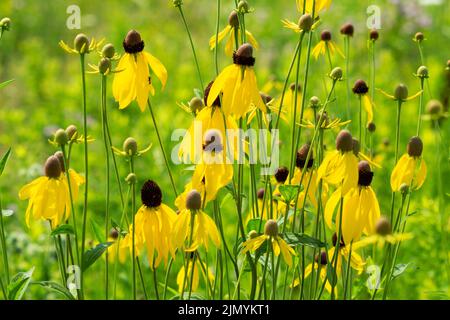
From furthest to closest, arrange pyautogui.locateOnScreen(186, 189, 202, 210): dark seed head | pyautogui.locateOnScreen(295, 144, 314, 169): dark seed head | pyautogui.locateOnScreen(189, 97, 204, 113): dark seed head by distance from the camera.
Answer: pyautogui.locateOnScreen(295, 144, 314, 169): dark seed head
pyautogui.locateOnScreen(189, 97, 204, 113): dark seed head
pyautogui.locateOnScreen(186, 189, 202, 210): dark seed head

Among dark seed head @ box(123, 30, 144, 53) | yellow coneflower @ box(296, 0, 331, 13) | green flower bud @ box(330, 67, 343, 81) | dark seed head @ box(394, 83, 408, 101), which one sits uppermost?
yellow coneflower @ box(296, 0, 331, 13)

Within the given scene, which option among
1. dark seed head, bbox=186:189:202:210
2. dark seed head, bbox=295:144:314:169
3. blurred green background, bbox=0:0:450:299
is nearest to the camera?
dark seed head, bbox=186:189:202:210

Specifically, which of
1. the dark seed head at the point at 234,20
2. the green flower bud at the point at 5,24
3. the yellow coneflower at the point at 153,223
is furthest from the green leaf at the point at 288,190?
the green flower bud at the point at 5,24

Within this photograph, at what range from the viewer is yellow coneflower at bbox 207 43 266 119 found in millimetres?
889

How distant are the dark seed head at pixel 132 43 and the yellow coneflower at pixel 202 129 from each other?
14cm

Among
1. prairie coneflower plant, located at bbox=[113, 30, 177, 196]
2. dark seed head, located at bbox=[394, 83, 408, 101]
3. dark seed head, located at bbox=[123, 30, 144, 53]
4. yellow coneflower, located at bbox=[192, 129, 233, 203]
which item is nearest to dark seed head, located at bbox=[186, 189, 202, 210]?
yellow coneflower, located at bbox=[192, 129, 233, 203]

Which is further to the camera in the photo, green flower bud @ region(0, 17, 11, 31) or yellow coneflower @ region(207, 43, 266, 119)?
green flower bud @ region(0, 17, 11, 31)

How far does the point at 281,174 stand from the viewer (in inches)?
43.2

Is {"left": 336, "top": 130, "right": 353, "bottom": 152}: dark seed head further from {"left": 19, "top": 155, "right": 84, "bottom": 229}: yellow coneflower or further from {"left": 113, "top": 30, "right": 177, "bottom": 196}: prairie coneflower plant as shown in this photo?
{"left": 19, "top": 155, "right": 84, "bottom": 229}: yellow coneflower

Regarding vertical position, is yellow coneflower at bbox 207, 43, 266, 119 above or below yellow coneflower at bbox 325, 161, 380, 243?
above

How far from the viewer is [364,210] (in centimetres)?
93

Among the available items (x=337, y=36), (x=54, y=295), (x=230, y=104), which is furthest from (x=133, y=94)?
(x=337, y=36)

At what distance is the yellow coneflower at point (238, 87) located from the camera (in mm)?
889

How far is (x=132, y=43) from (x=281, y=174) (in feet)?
0.93
